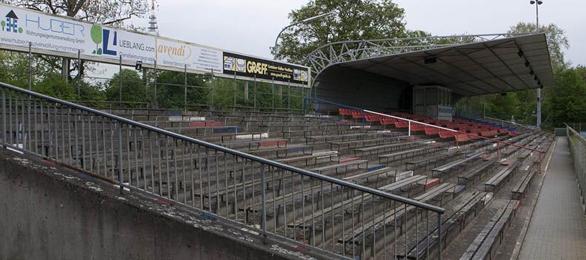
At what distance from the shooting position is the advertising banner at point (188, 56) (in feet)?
51.2

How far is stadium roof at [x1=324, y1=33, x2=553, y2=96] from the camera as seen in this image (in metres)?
24.9

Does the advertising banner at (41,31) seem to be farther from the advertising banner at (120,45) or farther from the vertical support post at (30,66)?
the advertising banner at (120,45)

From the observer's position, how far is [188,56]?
55.2 feet

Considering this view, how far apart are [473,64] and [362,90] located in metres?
7.09

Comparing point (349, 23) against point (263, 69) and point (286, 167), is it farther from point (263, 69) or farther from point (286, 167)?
point (286, 167)

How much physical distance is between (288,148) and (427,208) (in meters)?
7.91

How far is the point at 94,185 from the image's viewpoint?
5523 millimetres

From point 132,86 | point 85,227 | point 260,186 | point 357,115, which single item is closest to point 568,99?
point 357,115

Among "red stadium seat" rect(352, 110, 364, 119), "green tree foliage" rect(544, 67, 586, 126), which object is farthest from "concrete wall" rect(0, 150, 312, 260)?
"green tree foliage" rect(544, 67, 586, 126)

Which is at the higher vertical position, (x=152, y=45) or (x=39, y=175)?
(x=152, y=45)

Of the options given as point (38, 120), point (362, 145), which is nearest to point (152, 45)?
point (362, 145)

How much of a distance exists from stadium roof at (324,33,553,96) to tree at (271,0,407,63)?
25.8 ft

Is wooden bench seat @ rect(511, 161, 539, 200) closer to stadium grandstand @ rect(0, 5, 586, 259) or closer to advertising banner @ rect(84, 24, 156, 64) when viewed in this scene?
stadium grandstand @ rect(0, 5, 586, 259)

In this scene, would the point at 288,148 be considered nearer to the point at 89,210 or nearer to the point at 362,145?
the point at 362,145
